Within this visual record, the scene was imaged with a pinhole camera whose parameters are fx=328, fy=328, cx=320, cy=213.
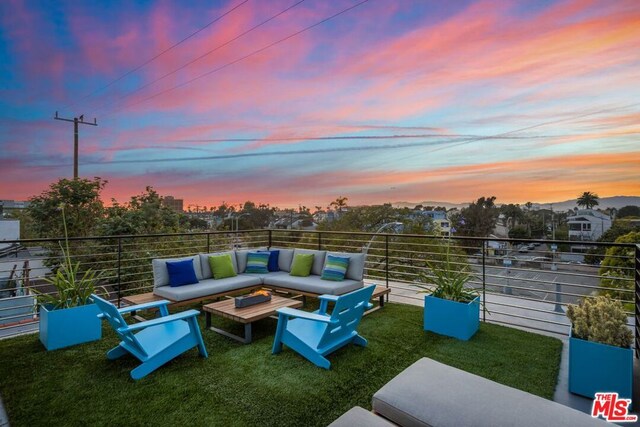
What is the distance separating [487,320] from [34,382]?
5040 mm

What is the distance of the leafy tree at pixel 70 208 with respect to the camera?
1009 cm

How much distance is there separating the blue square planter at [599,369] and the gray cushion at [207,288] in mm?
4132

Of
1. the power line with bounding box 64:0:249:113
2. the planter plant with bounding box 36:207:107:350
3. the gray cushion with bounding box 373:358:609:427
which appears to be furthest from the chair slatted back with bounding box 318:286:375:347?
the power line with bounding box 64:0:249:113

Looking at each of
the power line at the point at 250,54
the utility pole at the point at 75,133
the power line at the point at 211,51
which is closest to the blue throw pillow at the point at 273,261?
the power line at the point at 250,54

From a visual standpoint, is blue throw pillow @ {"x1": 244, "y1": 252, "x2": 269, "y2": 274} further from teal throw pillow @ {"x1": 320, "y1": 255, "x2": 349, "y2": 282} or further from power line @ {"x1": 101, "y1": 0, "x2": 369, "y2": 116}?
power line @ {"x1": 101, "y1": 0, "x2": 369, "y2": 116}

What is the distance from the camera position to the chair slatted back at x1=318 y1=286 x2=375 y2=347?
301 cm

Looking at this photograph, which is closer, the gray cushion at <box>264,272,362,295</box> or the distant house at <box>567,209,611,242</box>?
the gray cushion at <box>264,272,362,295</box>

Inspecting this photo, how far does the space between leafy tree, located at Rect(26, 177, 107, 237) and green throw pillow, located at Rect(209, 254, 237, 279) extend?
7.02 m

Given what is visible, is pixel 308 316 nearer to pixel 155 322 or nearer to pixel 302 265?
pixel 155 322

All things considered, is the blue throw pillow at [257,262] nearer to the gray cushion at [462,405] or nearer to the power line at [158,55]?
the gray cushion at [462,405]

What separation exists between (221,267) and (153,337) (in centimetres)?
212

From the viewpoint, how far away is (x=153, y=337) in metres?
3.32

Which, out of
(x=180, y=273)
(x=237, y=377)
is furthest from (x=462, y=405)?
(x=180, y=273)

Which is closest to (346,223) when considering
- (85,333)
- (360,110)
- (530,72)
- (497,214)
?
(497,214)
